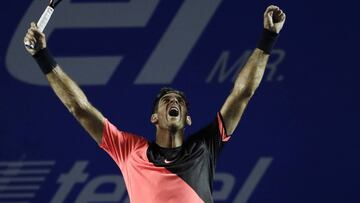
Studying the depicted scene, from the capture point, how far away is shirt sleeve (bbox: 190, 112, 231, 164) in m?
3.79

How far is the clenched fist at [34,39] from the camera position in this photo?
356 cm

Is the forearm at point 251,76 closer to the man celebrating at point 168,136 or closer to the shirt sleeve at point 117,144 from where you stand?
the man celebrating at point 168,136

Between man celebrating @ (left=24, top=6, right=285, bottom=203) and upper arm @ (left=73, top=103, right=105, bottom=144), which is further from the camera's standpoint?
upper arm @ (left=73, top=103, right=105, bottom=144)

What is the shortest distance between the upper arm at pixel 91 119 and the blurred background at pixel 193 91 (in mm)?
1602

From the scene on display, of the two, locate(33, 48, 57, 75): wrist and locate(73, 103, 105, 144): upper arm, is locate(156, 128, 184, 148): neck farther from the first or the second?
locate(33, 48, 57, 75): wrist

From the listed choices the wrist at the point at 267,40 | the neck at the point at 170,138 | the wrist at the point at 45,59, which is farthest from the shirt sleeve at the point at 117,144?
the wrist at the point at 267,40

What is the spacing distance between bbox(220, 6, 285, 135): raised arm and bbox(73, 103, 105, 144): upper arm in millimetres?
625

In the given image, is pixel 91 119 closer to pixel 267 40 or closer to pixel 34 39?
pixel 34 39

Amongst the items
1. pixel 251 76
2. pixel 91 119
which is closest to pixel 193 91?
pixel 251 76

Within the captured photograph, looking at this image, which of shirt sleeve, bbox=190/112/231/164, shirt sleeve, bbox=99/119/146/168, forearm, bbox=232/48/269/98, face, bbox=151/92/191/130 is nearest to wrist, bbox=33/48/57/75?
shirt sleeve, bbox=99/119/146/168

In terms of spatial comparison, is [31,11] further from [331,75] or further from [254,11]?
[331,75]

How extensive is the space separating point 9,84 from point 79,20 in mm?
692

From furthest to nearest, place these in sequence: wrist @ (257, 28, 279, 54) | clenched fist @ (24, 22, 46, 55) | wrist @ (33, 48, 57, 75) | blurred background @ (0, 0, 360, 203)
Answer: blurred background @ (0, 0, 360, 203)
wrist @ (257, 28, 279, 54)
wrist @ (33, 48, 57, 75)
clenched fist @ (24, 22, 46, 55)

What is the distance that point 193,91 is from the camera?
5449mm
